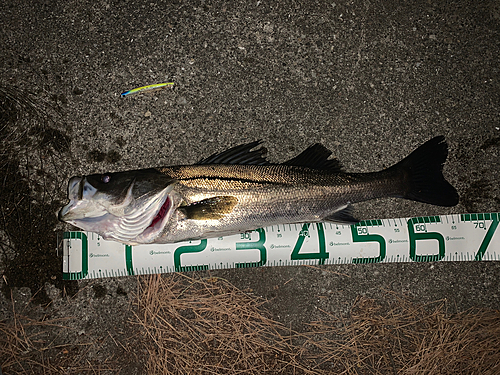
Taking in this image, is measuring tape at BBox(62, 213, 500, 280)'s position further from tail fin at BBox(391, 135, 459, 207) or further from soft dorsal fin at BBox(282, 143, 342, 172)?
soft dorsal fin at BBox(282, 143, 342, 172)

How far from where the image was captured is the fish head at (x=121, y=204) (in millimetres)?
2588

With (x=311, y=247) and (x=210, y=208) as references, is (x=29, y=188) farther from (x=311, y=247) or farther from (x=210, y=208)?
(x=311, y=247)

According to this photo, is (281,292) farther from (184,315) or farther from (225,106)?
(225,106)

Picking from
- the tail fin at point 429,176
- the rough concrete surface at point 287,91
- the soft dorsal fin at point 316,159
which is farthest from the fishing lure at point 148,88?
the tail fin at point 429,176

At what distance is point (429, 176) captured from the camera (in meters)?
2.97

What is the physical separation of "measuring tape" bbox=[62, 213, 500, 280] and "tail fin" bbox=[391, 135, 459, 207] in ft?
1.18

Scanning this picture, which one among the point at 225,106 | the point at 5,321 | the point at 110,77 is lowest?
the point at 5,321

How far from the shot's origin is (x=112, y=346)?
3.25 metres

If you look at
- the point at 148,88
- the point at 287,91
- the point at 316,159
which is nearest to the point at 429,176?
the point at 316,159

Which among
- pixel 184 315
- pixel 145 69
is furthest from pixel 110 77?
pixel 184 315

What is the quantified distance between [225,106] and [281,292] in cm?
207

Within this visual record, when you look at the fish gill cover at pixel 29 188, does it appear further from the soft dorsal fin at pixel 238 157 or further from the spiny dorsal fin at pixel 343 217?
the spiny dorsal fin at pixel 343 217

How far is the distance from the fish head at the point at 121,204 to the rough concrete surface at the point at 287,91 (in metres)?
0.69

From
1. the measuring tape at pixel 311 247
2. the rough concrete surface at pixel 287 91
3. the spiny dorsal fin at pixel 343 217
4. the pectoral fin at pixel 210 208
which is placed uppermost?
the rough concrete surface at pixel 287 91
